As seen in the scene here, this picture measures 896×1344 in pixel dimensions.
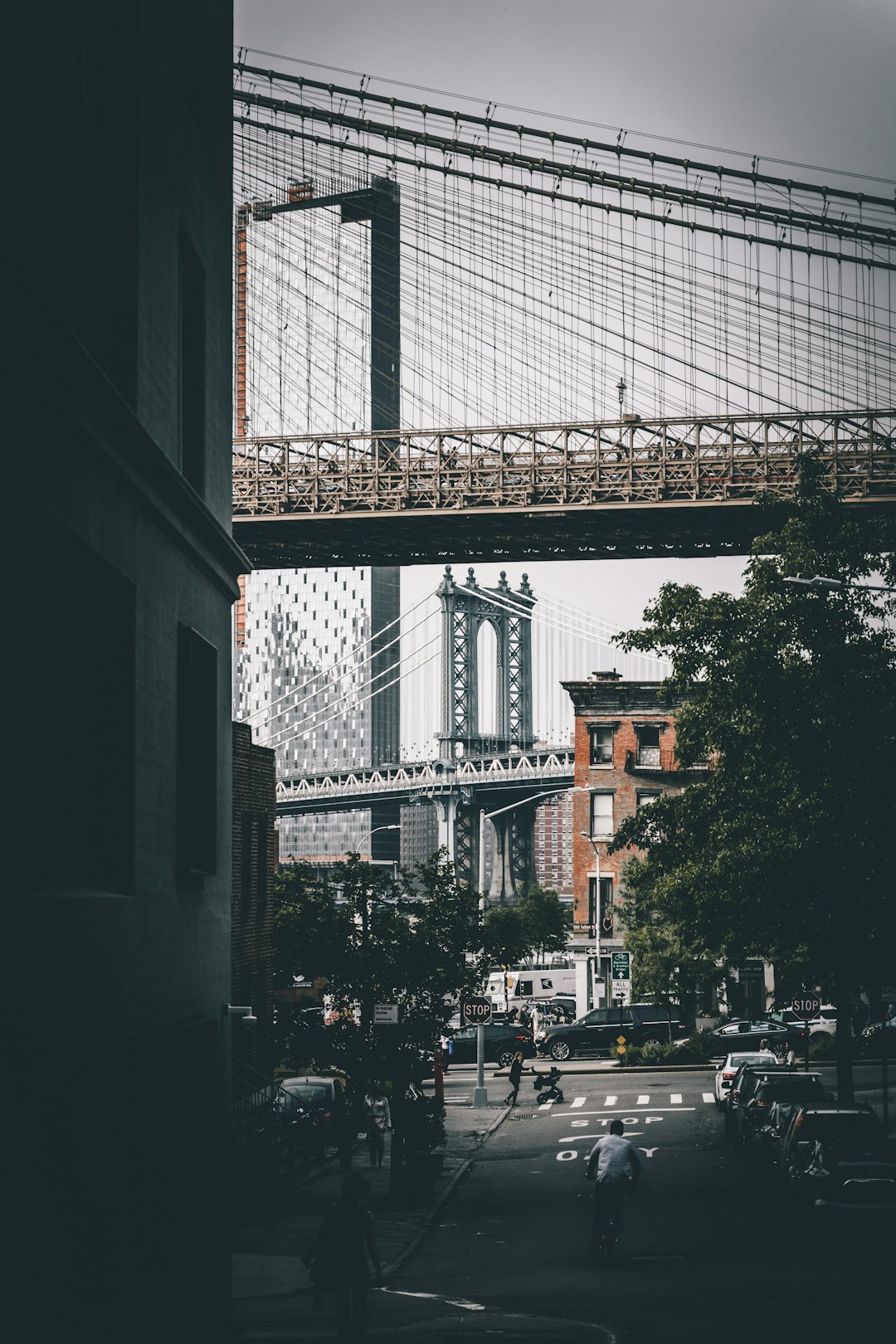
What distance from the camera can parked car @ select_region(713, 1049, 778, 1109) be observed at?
36.8m

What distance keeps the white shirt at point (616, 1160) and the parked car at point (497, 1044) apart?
103 ft

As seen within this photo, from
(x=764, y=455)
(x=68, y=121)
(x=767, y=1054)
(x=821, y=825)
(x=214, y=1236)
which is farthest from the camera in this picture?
(x=764, y=455)

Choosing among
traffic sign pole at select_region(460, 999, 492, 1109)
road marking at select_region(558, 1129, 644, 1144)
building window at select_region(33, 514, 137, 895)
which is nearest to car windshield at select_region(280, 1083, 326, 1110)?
traffic sign pole at select_region(460, 999, 492, 1109)

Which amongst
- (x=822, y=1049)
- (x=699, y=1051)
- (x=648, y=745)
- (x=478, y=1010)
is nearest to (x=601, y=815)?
(x=648, y=745)

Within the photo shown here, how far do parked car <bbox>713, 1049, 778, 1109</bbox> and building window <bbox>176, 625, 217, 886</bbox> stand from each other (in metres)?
21.3

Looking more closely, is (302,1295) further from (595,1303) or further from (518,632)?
(518,632)

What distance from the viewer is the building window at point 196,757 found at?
16.2m

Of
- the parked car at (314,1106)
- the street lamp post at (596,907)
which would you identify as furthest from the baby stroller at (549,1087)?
the street lamp post at (596,907)

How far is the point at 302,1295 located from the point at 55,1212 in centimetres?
768

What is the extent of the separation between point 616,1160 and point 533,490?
32630 mm

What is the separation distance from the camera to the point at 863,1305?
1578 centimetres

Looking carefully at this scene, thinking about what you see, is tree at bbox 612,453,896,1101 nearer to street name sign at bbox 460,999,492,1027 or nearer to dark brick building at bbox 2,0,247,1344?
street name sign at bbox 460,999,492,1027

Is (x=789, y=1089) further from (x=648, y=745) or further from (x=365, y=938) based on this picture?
(x=648, y=745)

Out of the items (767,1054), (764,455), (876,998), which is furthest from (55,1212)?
(764,455)
